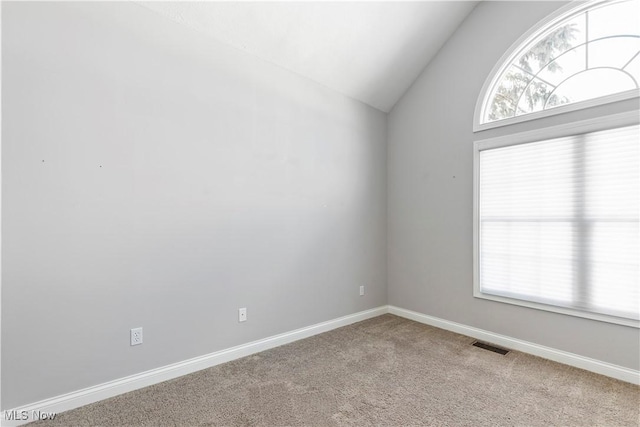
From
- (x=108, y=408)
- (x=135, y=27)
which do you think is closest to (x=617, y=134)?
(x=135, y=27)

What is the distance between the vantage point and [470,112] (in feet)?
10.6

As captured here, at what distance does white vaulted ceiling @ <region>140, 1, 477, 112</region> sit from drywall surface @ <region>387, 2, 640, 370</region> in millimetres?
253

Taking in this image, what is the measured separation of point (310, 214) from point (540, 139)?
2.23 metres

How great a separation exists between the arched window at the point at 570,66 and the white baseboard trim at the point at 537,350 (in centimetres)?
205

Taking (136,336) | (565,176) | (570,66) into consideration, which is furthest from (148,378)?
(570,66)

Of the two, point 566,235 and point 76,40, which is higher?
point 76,40

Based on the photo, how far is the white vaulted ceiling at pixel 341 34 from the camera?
2.49m

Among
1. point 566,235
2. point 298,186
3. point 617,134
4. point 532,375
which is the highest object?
point 617,134

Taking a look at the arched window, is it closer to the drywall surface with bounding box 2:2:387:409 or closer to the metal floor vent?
the drywall surface with bounding box 2:2:387:409

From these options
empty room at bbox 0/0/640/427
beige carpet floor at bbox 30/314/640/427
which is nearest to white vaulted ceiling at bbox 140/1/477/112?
empty room at bbox 0/0/640/427

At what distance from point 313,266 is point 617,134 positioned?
279 cm

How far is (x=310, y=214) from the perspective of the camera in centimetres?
327

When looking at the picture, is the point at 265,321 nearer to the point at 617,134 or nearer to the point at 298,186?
the point at 298,186

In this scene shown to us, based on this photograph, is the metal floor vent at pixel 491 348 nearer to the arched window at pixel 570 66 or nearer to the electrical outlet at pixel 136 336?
the arched window at pixel 570 66
